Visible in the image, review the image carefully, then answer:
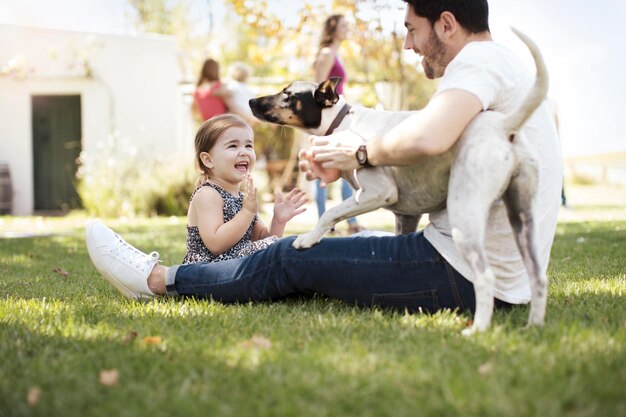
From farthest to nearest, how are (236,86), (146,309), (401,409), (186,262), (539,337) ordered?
(236,86)
(186,262)
(146,309)
(539,337)
(401,409)

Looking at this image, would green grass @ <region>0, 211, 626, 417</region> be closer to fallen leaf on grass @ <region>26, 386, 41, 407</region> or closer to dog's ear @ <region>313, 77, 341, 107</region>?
fallen leaf on grass @ <region>26, 386, 41, 407</region>

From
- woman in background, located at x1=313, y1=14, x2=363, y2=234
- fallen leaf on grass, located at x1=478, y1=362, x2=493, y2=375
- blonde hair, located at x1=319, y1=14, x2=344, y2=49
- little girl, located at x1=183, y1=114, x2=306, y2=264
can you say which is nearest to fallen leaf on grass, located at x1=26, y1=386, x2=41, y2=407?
fallen leaf on grass, located at x1=478, y1=362, x2=493, y2=375

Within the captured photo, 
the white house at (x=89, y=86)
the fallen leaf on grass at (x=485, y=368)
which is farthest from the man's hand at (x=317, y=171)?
the white house at (x=89, y=86)

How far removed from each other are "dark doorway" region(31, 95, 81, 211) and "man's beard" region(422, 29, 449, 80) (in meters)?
12.3

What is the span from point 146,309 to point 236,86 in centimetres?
578

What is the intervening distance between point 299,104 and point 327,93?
0.68 feet

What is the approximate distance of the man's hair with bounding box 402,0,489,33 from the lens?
263 cm

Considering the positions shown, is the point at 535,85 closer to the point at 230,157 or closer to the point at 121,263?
the point at 230,157

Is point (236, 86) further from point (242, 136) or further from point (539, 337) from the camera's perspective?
point (539, 337)

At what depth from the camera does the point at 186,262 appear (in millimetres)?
3662

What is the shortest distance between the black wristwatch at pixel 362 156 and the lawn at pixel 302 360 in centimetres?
62

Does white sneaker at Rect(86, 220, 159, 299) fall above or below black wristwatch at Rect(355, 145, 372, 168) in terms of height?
below

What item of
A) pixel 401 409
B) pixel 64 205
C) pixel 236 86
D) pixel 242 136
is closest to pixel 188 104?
pixel 64 205

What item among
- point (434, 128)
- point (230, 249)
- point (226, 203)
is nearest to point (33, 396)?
point (434, 128)
